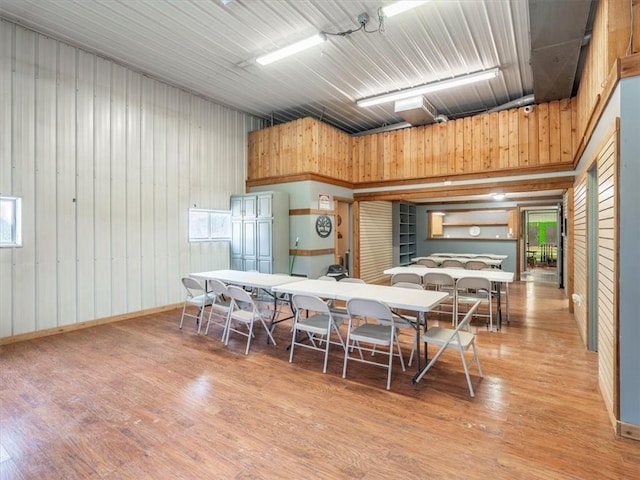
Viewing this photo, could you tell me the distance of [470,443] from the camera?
2262 millimetres

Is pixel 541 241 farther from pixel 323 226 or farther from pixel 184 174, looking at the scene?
pixel 184 174

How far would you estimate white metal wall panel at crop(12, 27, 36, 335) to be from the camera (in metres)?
4.41

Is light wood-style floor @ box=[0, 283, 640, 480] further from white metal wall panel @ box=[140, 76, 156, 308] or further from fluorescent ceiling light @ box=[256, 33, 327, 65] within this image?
fluorescent ceiling light @ box=[256, 33, 327, 65]

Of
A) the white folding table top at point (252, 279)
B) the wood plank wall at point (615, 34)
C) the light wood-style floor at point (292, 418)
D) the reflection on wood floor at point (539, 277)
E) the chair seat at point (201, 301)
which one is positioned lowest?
the light wood-style floor at point (292, 418)

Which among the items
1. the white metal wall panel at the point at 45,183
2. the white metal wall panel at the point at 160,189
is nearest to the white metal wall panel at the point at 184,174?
the white metal wall panel at the point at 160,189

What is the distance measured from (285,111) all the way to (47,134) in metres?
4.43

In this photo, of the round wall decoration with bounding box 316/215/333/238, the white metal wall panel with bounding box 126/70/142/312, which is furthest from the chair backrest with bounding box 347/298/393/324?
the white metal wall panel with bounding box 126/70/142/312

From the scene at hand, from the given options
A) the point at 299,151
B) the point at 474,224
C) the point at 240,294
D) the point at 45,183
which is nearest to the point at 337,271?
the point at 299,151

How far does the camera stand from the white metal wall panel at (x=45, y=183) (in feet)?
15.1

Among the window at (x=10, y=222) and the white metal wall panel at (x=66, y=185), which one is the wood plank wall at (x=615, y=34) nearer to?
the white metal wall panel at (x=66, y=185)

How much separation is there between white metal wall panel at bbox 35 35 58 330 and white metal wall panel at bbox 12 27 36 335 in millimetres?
54

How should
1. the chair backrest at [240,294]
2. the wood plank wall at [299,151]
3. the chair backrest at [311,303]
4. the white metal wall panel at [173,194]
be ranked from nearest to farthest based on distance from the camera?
the chair backrest at [311,303] < the chair backrest at [240,294] < the white metal wall panel at [173,194] < the wood plank wall at [299,151]

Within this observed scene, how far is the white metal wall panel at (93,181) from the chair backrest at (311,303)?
374 centimetres

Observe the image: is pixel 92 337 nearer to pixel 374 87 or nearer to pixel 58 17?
pixel 58 17
